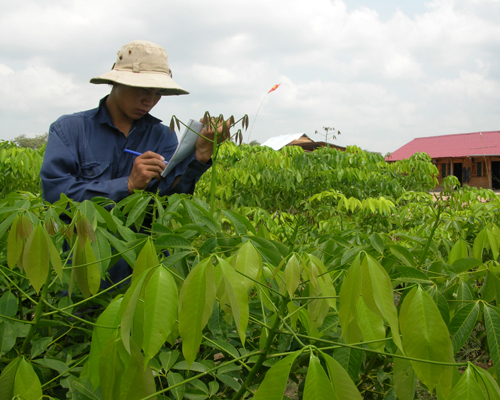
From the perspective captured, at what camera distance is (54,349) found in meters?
0.90

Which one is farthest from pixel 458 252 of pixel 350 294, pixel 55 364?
pixel 55 364

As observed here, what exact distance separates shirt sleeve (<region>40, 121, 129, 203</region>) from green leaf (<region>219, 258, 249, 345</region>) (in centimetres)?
93

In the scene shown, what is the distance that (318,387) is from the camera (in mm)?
459

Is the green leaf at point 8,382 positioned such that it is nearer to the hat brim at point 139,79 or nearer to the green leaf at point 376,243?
the green leaf at point 376,243

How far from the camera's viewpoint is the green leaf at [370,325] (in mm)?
584

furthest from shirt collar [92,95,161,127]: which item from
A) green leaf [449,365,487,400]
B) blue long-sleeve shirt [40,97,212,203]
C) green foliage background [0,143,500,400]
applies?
green leaf [449,365,487,400]

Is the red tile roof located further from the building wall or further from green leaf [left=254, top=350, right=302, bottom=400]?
green leaf [left=254, top=350, right=302, bottom=400]

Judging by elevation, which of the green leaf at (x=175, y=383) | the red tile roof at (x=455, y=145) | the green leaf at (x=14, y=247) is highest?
the red tile roof at (x=455, y=145)

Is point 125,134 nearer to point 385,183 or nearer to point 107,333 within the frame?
point 107,333

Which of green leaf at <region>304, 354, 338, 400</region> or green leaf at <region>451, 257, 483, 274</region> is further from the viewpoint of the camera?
green leaf at <region>451, 257, 483, 274</region>

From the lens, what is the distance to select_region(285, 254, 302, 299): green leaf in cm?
55

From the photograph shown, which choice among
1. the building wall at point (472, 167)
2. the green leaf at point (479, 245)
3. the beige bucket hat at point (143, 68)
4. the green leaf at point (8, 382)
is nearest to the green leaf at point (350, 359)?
the green leaf at point (8, 382)

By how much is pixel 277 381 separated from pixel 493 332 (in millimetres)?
341

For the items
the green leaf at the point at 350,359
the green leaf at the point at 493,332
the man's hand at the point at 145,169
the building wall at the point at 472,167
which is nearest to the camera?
the green leaf at the point at 493,332
